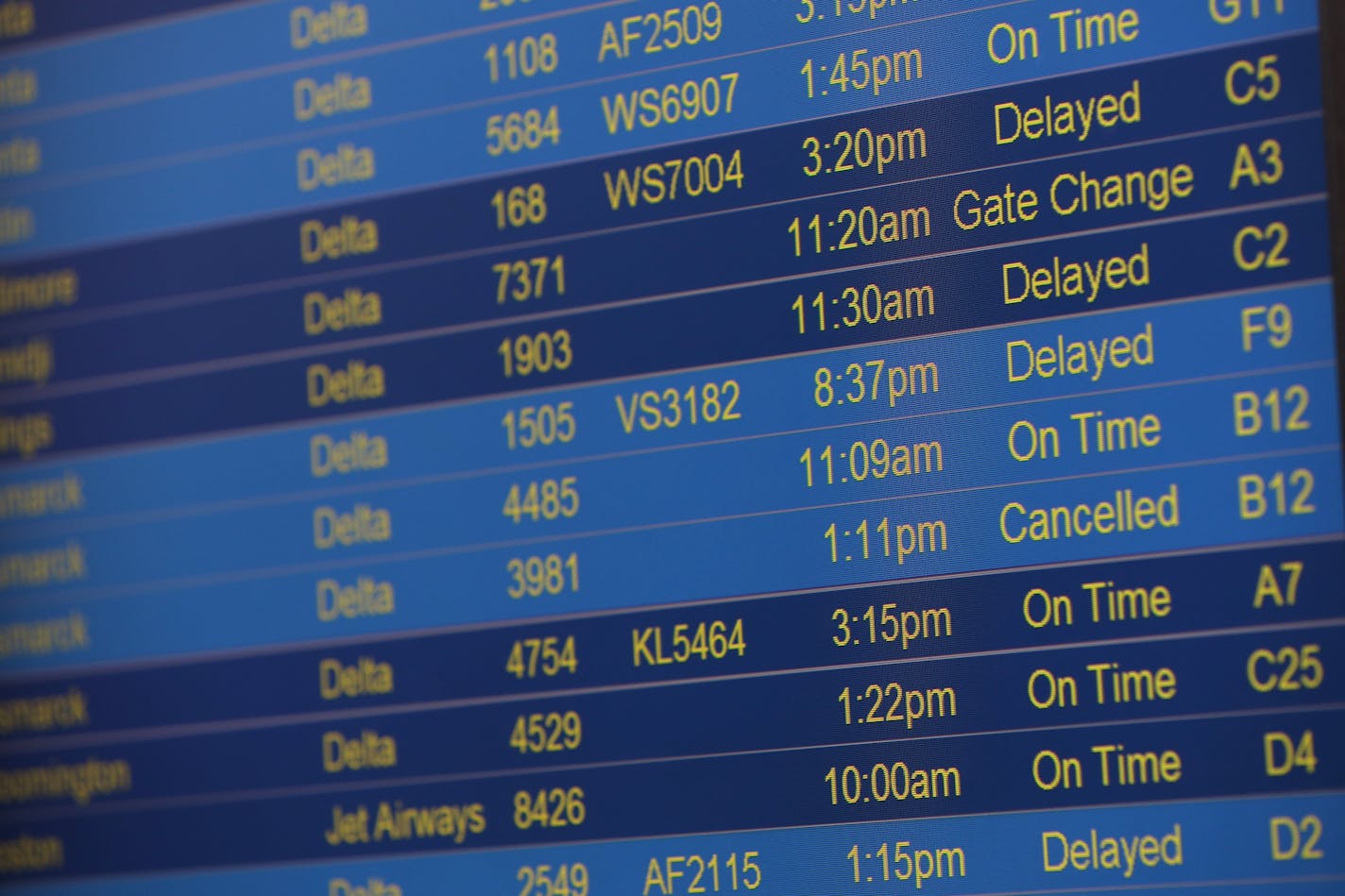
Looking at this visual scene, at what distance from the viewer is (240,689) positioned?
5.32 feet

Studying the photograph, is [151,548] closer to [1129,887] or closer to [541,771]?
[541,771]

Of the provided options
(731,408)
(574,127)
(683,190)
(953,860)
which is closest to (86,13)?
(574,127)

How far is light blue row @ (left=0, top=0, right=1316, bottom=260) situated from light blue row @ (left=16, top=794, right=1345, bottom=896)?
560 mm

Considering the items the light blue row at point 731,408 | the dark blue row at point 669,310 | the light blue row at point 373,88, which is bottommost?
the light blue row at point 731,408

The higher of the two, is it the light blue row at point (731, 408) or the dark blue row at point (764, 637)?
the light blue row at point (731, 408)

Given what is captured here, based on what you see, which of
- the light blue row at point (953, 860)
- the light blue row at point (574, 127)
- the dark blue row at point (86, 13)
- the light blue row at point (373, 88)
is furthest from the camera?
the dark blue row at point (86, 13)

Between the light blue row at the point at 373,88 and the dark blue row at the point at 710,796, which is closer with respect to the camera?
the dark blue row at the point at 710,796

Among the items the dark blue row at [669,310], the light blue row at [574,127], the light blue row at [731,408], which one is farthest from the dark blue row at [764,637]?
the light blue row at [574,127]

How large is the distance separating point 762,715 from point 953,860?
0.19 metres

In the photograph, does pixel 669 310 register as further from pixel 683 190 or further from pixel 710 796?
pixel 710 796

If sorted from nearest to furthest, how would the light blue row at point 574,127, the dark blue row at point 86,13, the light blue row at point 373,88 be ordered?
the light blue row at point 574,127 → the light blue row at point 373,88 → the dark blue row at point 86,13

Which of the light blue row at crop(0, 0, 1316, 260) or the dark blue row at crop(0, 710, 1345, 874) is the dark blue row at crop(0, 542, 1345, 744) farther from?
the light blue row at crop(0, 0, 1316, 260)

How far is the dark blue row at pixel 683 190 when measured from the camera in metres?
1.35

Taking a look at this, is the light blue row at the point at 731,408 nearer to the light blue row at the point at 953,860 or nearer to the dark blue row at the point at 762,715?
the dark blue row at the point at 762,715
